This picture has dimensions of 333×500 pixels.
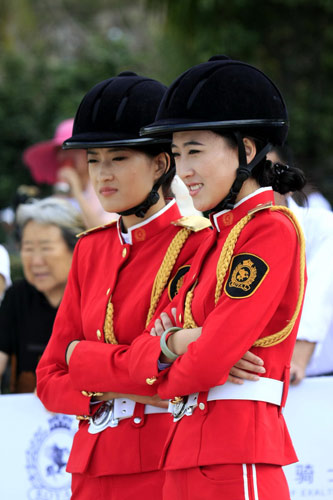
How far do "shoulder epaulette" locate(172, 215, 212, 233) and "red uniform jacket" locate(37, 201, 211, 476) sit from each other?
3 cm

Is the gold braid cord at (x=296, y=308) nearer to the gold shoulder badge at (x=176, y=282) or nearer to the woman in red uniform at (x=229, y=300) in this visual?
the woman in red uniform at (x=229, y=300)

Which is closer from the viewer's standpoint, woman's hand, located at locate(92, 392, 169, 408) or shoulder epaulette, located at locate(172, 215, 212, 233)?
woman's hand, located at locate(92, 392, 169, 408)

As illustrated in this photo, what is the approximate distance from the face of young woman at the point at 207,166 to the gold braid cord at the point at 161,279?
0.33m

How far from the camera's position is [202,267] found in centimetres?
285

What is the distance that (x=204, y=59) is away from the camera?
14.3m

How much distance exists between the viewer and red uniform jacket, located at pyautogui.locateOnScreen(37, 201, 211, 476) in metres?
2.96

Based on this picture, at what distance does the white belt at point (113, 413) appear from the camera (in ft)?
9.90

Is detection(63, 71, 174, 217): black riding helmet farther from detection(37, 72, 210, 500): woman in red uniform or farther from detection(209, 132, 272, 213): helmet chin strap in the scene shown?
detection(209, 132, 272, 213): helmet chin strap

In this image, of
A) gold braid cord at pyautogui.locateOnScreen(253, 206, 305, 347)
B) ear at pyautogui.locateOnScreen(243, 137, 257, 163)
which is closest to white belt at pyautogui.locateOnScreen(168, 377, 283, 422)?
gold braid cord at pyautogui.locateOnScreen(253, 206, 305, 347)

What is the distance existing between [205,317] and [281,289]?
28 cm

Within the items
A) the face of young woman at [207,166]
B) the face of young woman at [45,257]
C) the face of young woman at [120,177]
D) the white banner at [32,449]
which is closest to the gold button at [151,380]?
the face of young woman at [207,166]

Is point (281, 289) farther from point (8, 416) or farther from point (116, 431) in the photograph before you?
point (8, 416)

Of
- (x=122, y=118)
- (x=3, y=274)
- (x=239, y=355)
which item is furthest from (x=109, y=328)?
(x=3, y=274)

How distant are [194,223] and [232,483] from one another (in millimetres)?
1024
